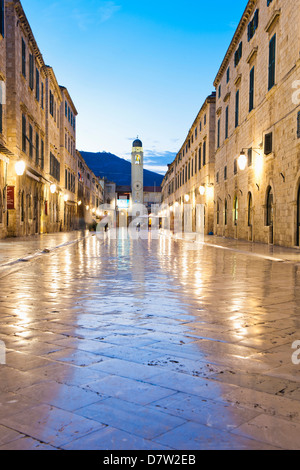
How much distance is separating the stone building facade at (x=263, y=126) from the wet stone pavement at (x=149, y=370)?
36.2ft

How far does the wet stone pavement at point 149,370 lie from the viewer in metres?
2.15

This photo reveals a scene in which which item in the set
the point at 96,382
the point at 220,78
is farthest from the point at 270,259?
the point at 220,78

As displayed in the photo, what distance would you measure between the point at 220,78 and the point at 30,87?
14.9 m

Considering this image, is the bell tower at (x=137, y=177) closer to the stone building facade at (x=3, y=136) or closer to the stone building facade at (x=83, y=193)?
the stone building facade at (x=83, y=193)

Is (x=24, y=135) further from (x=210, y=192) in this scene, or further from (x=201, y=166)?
(x=201, y=166)

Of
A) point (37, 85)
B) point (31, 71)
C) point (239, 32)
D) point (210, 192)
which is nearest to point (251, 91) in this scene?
point (239, 32)

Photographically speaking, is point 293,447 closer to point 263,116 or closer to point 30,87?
point 263,116

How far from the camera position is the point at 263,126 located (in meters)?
20.3

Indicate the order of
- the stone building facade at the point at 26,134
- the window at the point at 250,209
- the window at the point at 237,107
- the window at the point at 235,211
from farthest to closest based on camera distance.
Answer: the window at the point at 235,211 < the window at the point at 237,107 < the window at the point at 250,209 < the stone building facade at the point at 26,134

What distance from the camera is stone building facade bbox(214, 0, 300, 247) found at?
52.5 feet

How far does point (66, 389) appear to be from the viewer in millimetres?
2725

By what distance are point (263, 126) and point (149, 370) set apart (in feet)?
62.3

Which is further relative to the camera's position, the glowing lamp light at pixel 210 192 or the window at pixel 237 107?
the glowing lamp light at pixel 210 192

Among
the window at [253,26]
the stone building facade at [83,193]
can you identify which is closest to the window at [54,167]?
the stone building facade at [83,193]
